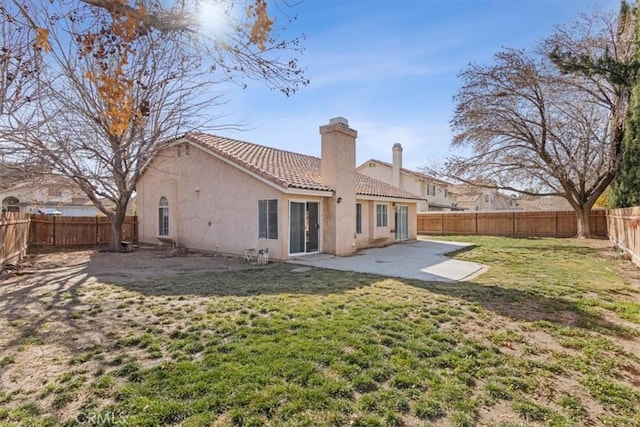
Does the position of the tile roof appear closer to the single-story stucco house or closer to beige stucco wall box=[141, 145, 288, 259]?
the single-story stucco house

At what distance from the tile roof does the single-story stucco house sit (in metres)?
0.05

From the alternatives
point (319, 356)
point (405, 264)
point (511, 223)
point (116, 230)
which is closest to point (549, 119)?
point (511, 223)

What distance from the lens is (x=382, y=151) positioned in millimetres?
37812

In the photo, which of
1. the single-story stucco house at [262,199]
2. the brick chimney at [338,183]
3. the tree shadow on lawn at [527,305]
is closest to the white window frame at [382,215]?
the single-story stucco house at [262,199]

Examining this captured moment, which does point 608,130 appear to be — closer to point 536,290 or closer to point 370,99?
point 370,99

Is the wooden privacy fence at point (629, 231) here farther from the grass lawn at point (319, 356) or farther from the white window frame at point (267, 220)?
the white window frame at point (267, 220)

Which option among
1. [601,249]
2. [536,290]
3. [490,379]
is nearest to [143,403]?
[490,379]

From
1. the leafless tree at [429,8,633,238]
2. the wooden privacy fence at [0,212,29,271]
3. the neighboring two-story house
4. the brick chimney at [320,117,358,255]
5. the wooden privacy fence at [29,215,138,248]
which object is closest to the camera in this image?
the wooden privacy fence at [0,212,29,271]

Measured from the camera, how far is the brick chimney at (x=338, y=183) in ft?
47.6

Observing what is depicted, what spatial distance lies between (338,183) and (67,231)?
14.4 metres

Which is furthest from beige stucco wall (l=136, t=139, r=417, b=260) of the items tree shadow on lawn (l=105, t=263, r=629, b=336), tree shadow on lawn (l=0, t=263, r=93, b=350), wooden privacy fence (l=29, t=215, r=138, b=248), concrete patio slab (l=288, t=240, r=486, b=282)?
tree shadow on lawn (l=0, t=263, r=93, b=350)

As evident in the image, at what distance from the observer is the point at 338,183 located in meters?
14.6

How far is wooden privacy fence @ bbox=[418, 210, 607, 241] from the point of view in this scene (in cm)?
2361

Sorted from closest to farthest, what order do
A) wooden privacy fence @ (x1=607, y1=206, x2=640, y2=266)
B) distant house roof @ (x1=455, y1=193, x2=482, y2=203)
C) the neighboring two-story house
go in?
1. wooden privacy fence @ (x1=607, y1=206, x2=640, y2=266)
2. the neighboring two-story house
3. distant house roof @ (x1=455, y1=193, x2=482, y2=203)
